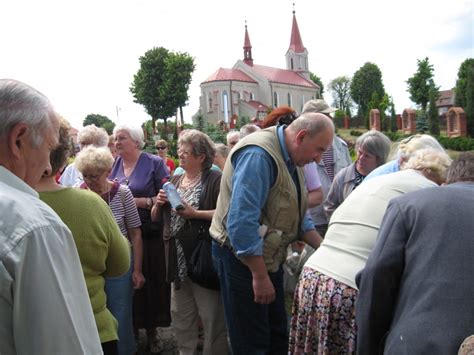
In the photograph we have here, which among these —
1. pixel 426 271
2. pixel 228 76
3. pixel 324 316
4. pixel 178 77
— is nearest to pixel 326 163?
pixel 324 316

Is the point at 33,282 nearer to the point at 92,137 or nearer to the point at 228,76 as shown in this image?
the point at 92,137

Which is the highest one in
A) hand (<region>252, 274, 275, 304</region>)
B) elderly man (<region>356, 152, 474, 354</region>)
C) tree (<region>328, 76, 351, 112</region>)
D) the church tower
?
the church tower

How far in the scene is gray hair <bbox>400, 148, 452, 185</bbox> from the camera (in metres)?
2.65

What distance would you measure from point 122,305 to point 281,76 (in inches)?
2979

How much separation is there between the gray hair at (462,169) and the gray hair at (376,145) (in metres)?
2.18

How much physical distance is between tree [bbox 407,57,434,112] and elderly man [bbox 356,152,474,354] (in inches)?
2082

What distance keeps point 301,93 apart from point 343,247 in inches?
3057

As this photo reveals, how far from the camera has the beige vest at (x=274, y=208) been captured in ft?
9.91

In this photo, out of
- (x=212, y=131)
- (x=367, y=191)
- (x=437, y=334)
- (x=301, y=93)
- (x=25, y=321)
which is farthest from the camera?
(x=301, y=93)

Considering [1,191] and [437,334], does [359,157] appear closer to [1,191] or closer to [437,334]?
[437,334]

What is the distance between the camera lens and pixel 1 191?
4.25 ft

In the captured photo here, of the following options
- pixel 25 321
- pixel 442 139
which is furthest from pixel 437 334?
pixel 442 139

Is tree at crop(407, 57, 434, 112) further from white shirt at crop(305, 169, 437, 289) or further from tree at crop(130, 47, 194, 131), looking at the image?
white shirt at crop(305, 169, 437, 289)

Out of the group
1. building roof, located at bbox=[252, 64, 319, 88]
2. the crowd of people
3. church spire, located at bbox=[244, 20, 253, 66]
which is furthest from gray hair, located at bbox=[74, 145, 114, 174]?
church spire, located at bbox=[244, 20, 253, 66]
